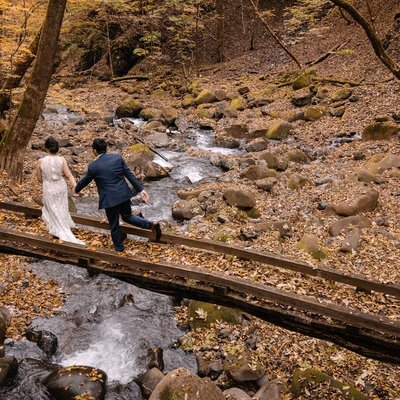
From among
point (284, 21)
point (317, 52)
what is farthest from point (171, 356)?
point (284, 21)

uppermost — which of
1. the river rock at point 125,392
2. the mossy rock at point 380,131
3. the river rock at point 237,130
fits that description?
the mossy rock at point 380,131

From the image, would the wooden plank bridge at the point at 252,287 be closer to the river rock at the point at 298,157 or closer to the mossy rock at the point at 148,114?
the river rock at the point at 298,157

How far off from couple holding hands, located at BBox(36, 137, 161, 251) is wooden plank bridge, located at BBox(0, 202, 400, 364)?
334mm

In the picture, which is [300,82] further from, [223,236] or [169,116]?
[223,236]

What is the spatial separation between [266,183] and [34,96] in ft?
23.4

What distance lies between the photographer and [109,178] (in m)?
7.02

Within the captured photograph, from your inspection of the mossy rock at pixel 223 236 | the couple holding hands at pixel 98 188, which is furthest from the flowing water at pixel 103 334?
the mossy rock at pixel 223 236

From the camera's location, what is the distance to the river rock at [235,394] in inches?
250

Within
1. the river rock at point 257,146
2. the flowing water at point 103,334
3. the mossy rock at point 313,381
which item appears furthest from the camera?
the river rock at point 257,146

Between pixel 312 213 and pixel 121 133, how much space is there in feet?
35.8

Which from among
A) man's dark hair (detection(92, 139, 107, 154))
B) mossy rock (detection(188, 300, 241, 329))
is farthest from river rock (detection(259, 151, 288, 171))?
man's dark hair (detection(92, 139, 107, 154))

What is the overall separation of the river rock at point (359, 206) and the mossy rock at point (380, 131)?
16.8ft

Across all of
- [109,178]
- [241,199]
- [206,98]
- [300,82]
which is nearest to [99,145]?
[109,178]

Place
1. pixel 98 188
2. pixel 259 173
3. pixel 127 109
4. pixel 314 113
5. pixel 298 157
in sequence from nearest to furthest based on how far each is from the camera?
pixel 98 188, pixel 259 173, pixel 298 157, pixel 314 113, pixel 127 109
